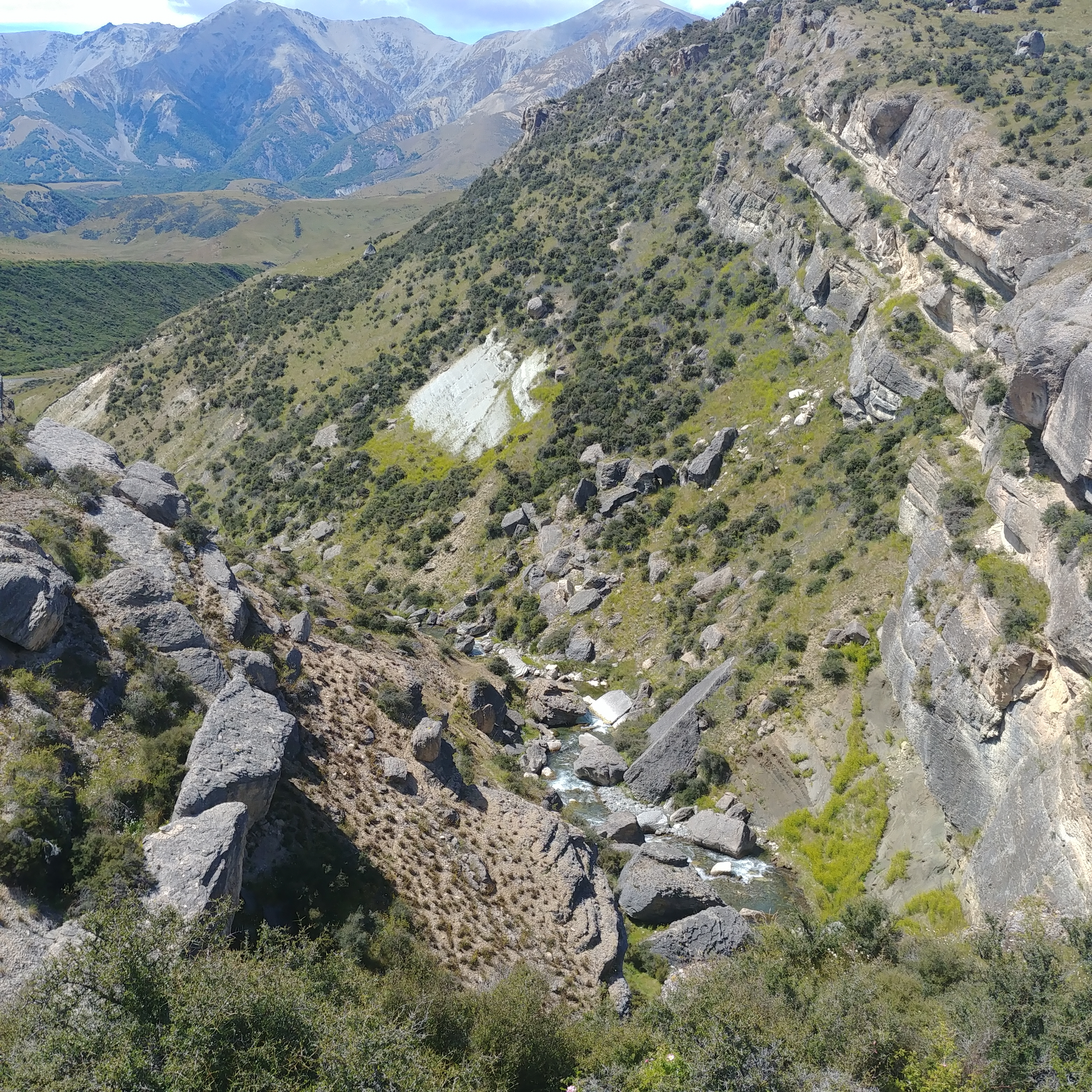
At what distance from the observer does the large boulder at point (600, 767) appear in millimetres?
36812

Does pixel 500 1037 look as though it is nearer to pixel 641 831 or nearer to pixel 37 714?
pixel 37 714

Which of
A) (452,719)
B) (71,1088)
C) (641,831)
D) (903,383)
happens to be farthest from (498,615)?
(71,1088)

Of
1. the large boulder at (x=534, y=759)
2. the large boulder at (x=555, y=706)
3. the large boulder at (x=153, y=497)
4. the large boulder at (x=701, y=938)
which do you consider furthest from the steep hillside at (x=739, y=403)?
the large boulder at (x=534, y=759)

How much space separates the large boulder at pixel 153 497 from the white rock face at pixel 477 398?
139 feet

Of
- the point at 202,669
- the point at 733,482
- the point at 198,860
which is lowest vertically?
the point at 733,482

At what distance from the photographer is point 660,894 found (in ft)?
86.0

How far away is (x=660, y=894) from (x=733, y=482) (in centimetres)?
3184

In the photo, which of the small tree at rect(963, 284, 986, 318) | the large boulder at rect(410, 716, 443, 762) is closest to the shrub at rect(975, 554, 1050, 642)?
the small tree at rect(963, 284, 986, 318)

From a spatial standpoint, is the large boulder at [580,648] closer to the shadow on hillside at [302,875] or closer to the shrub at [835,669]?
the shrub at [835,669]

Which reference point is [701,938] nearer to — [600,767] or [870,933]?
[870,933]

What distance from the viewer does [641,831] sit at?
108ft

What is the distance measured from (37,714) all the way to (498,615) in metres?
38.8

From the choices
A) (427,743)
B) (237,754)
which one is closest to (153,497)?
(427,743)

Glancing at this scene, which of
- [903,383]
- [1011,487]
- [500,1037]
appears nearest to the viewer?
[500,1037]
